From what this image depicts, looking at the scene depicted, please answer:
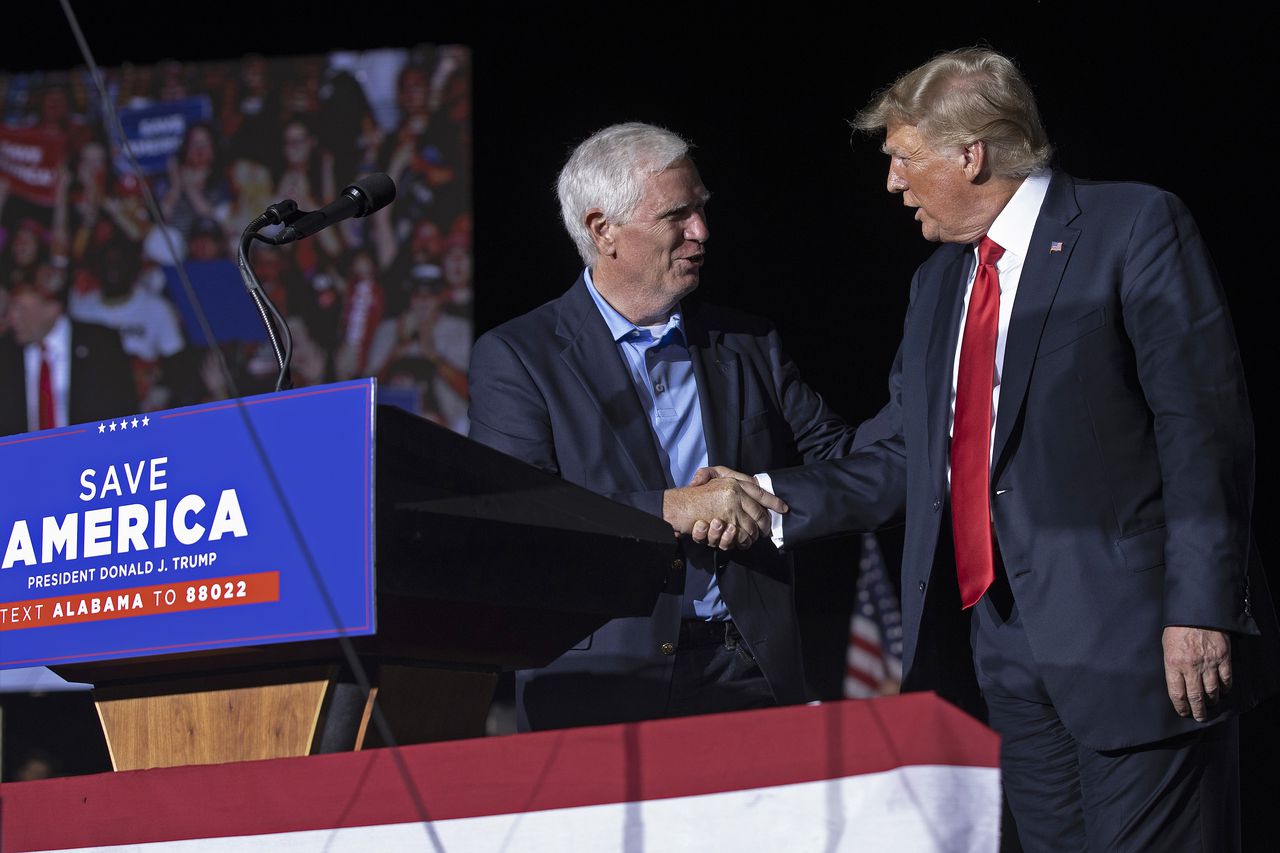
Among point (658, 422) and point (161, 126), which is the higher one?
point (161, 126)

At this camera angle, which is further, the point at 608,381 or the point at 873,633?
the point at 873,633

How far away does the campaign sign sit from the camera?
3.60 feet

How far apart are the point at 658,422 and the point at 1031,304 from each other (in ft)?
2.24

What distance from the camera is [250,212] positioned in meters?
4.46

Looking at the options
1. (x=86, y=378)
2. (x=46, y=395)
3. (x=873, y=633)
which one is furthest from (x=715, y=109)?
(x=46, y=395)

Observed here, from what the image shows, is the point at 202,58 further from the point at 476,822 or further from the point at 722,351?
the point at 476,822

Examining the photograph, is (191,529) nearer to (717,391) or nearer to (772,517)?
(772,517)

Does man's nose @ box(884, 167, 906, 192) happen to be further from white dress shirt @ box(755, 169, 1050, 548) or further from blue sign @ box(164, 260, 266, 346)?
blue sign @ box(164, 260, 266, 346)

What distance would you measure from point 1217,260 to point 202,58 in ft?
10.7

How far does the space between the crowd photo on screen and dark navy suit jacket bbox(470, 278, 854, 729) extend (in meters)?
2.27

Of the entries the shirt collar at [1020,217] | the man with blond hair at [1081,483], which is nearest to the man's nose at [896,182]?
the man with blond hair at [1081,483]

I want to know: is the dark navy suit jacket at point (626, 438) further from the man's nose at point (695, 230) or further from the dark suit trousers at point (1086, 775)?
the dark suit trousers at point (1086, 775)

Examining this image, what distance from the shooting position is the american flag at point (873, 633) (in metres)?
4.51

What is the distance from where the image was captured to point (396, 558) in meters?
1.12
